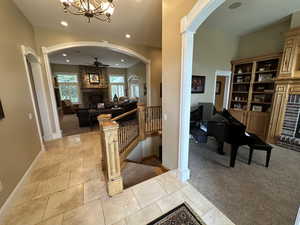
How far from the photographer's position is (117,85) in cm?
1135

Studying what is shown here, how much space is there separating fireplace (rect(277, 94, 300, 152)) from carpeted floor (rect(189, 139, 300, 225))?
27 centimetres

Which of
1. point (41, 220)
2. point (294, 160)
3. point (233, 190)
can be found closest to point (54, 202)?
point (41, 220)

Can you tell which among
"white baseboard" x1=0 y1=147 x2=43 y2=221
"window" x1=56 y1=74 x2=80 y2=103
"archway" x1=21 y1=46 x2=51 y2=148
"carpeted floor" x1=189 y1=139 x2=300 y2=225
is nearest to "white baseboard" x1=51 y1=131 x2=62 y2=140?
Answer: "archway" x1=21 y1=46 x2=51 y2=148

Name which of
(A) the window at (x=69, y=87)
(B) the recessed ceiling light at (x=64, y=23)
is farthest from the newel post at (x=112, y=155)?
(A) the window at (x=69, y=87)

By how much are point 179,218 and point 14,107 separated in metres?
3.21

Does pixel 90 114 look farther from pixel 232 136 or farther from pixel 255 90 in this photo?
pixel 255 90

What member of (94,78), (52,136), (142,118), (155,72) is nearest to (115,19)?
(155,72)

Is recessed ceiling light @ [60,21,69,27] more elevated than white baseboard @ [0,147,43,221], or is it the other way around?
recessed ceiling light @ [60,21,69,27]

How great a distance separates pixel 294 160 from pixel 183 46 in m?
3.62

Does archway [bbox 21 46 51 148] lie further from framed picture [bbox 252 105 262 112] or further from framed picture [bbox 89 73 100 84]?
framed picture [bbox 252 105 262 112]

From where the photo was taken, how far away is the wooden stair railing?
1.80 meters

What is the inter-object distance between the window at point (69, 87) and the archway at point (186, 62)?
1018 cm

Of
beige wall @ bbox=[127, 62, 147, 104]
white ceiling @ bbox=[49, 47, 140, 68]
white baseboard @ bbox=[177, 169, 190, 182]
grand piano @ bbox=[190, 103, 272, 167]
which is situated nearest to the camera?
white baseboard @ bbox=[177, 169, 190, 182]

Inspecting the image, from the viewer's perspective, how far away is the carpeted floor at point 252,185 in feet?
5.38
